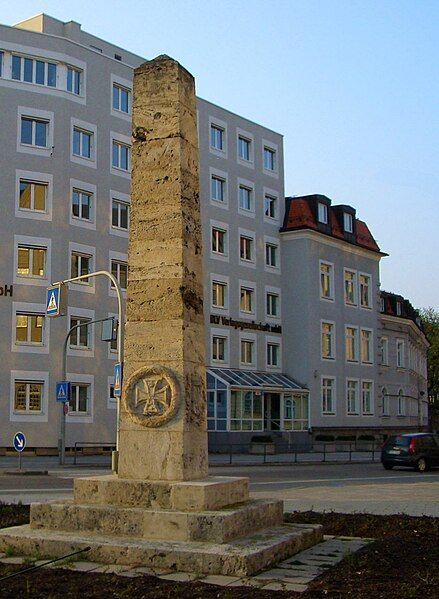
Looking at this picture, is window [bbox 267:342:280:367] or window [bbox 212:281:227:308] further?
window [bbox 267:342:280:367]

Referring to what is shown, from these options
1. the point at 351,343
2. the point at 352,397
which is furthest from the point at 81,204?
the point at 352,397

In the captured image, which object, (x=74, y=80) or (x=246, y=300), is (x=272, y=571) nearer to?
(x=74, y=80)

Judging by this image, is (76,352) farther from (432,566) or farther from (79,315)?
(432,566)

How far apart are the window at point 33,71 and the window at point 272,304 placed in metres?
19.9

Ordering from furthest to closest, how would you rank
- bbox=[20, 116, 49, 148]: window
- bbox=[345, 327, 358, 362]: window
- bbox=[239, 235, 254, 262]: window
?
bbox=[345, 327, 358, 362]: window < bbox=[239, 235, 254, 262]: window < bbox=[20, 116, 49, 148]: window

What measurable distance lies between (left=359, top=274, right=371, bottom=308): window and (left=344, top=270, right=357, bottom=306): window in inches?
42.1

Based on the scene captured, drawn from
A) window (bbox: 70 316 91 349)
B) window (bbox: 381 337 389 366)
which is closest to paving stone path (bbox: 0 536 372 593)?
window (bbox: 70 316 91 349)

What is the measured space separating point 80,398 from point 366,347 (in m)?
25.6

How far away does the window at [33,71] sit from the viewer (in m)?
41.7

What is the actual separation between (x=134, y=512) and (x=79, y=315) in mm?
→ 33424

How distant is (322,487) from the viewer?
23172mm

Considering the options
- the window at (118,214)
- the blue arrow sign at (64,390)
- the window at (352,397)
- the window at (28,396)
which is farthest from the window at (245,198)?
the blue arrow sign at (64,390)

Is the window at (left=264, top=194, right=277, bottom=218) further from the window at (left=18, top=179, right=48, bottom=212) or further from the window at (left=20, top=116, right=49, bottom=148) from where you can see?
the window at (left=18, top=179, right=48, bottom=212)

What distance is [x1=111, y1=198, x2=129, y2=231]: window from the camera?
44934mm
